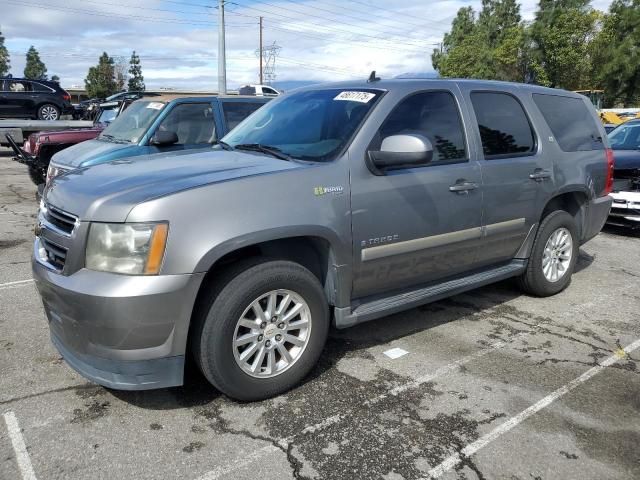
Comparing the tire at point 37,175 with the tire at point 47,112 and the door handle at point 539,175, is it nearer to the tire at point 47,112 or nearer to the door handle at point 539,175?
the door handle at point 539,175

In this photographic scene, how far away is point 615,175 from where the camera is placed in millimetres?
8000

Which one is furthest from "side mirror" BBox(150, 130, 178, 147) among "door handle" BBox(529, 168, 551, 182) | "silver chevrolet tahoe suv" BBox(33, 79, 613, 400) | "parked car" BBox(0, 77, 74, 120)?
"parked car" BBox(0, 77, 74, 120)

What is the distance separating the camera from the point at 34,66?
10381 centimetres

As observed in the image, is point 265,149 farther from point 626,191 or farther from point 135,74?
point 135,74

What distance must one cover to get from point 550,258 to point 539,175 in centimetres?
86

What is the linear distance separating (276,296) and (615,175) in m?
6.66

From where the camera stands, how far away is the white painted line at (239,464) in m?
2.62

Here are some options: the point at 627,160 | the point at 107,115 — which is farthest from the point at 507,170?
the point at 107,115

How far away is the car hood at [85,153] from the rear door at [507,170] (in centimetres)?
468

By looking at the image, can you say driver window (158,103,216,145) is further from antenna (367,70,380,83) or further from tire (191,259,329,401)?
tire (191,259,329,401)

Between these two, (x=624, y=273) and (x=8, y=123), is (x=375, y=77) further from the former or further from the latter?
(x=8, y=123)

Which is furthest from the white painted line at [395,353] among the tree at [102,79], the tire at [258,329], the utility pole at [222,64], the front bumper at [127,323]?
the tree at [102,79]

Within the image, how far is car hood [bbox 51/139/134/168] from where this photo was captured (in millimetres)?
7118

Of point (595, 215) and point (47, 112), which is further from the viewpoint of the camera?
point (47, 112)
